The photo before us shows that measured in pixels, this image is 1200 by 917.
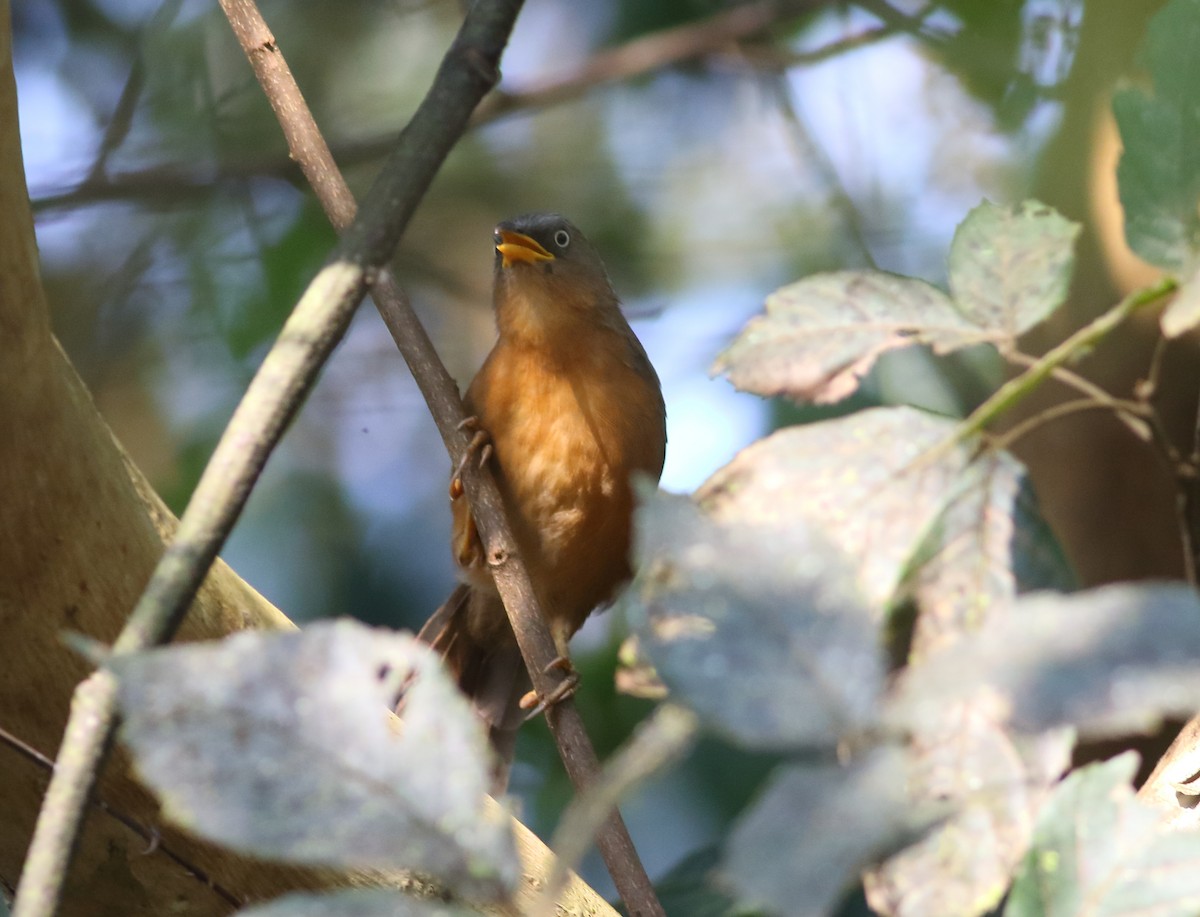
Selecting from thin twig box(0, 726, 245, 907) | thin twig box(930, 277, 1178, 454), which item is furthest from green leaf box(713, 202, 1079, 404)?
thin twig box(0, 726, 245, 907)

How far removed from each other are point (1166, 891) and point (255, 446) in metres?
0.91

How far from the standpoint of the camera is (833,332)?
4.44 ft

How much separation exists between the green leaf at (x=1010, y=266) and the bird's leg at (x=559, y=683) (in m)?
1.78

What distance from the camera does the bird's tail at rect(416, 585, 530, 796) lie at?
16.1 ft

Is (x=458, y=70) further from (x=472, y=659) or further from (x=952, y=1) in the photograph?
(x=952, y=1)

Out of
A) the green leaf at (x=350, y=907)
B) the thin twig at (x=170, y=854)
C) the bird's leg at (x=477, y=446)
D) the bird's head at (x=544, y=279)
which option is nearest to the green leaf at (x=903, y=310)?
the green leaf at (x=350, y=907)

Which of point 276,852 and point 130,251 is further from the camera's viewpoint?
point 130,251

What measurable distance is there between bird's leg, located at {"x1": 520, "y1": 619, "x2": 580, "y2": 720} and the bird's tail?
0.25 meters

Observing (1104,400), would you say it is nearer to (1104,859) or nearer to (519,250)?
(1104,859)

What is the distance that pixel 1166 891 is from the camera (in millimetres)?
924

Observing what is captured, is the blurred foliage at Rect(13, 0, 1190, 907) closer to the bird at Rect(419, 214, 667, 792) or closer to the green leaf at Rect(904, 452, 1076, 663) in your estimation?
the bird at Rect(419, 214, 667, 792)

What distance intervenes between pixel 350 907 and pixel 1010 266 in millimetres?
886

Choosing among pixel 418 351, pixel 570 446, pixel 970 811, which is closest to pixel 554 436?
pixel 570 446

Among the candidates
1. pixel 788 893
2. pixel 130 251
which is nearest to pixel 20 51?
pixel 130 251
